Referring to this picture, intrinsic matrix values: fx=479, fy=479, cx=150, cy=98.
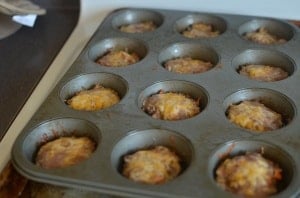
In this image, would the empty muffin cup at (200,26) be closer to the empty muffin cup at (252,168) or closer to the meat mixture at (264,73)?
the meat mixture at (264,73)

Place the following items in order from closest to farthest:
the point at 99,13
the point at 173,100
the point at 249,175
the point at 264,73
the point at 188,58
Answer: the point at 249,175 → the point at 173,100 → the point at 264,73 → the point at 188,58 → the point at 99,13

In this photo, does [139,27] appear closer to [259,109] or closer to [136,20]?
[136,20]

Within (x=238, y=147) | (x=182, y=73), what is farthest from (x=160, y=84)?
(x=238, y=147)

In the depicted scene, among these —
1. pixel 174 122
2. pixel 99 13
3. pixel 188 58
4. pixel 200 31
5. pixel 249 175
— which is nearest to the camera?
pixel 249 175

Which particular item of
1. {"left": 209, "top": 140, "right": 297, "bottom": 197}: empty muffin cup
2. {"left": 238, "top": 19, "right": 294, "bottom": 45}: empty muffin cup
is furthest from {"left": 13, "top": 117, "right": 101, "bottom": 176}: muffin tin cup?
{"left": 238, "top": 19, "right": 294, "bottom": 45}: empty muffin cup

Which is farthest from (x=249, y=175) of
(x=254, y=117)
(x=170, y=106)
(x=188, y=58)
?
(x=188, y=58)

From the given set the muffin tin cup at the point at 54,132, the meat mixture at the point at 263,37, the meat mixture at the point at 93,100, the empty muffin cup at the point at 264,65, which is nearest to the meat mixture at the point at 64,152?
the muffin tin cup at the point at 54,132
